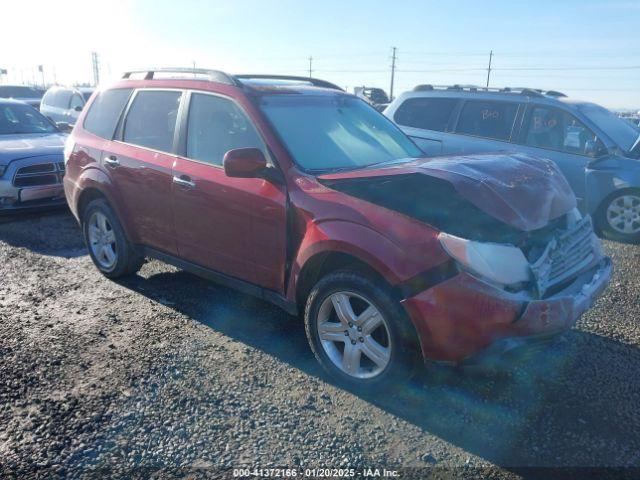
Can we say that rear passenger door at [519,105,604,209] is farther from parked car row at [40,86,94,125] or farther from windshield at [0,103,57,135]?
parked car row at [40,86,94,125]

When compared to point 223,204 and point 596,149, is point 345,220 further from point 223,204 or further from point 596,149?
point 596,149

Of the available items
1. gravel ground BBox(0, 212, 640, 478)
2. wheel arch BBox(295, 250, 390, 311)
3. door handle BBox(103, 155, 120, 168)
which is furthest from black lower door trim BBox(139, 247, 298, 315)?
door handle BBox(103, 155, 120, 168)

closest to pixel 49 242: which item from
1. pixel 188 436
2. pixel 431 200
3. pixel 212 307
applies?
pixel 212 307

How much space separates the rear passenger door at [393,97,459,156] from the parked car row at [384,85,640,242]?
0.05ft

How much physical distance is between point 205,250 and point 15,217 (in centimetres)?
514

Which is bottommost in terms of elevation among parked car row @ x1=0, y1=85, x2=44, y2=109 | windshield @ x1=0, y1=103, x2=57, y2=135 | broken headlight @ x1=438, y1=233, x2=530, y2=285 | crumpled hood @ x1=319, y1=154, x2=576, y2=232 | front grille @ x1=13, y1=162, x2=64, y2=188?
parked car row @ x1=0, y1=85, x2=44, y2=109

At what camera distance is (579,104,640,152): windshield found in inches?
295

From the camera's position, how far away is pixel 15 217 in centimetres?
802

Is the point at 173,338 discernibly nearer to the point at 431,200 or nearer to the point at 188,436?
the point at 188,436

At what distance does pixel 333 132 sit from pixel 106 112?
2.43m

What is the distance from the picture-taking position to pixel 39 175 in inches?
303

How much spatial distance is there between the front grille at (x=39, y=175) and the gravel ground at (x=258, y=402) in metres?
3.29

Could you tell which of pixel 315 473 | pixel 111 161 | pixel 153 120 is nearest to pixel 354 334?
pixel 315 473

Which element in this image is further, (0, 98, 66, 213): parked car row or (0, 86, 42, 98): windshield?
(0, 86, 42, 98): windshield
